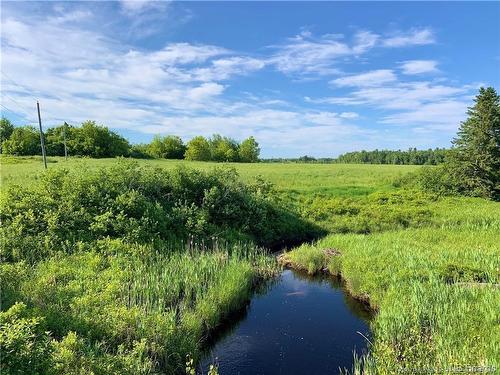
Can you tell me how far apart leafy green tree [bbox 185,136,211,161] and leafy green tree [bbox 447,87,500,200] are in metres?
71.1

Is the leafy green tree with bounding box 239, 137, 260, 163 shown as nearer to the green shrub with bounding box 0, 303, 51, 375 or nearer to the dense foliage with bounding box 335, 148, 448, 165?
the dense foliage with bounding box 335, 148, 448, 165

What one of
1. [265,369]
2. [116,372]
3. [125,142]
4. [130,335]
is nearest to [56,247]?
[130,335]

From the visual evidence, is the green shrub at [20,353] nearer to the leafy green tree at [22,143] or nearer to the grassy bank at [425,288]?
the grassy bank at [425,288]

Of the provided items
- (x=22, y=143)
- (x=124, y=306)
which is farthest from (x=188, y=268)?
(x=22, y=143)

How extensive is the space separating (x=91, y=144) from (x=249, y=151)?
51399mm

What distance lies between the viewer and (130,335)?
927 centimetres

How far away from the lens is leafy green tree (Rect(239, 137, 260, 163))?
11794 centimetres

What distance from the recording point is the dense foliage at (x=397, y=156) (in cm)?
13780

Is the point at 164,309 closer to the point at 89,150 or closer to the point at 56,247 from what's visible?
the point at 56,247

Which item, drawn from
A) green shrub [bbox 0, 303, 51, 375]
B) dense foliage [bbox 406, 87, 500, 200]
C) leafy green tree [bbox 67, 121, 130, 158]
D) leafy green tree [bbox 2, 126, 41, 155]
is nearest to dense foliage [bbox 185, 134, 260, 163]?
leafy green tree [bbox 67, 121, 130, 158]

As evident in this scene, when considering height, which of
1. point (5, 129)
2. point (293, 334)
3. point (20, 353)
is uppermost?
point (5, 129)

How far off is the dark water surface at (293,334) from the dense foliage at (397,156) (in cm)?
12182

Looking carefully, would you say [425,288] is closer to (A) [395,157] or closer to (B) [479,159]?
(B) [479,159]

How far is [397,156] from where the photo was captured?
15012 centimetres
